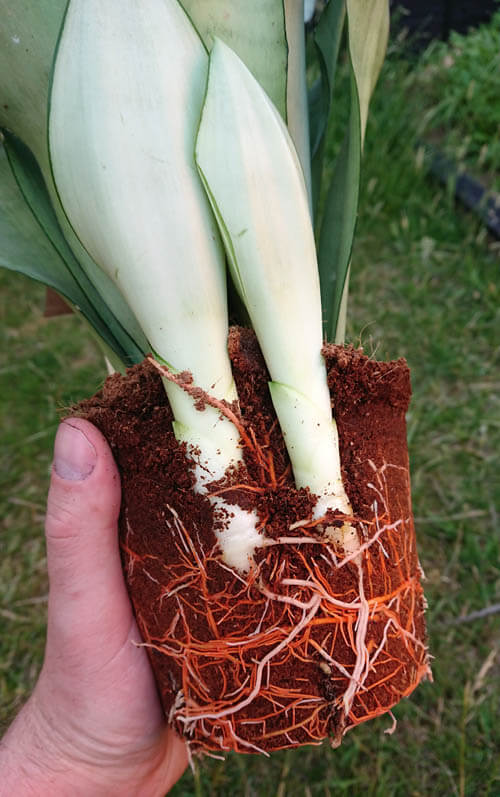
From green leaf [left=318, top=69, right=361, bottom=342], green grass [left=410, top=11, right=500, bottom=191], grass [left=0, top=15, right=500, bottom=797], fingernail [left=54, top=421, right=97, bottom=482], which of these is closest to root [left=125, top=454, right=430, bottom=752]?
fingernail [left=54, top=421, right=97, bottom=482]

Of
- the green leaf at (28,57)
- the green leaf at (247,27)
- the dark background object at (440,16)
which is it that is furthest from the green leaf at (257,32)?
the dark background object at (440,16)

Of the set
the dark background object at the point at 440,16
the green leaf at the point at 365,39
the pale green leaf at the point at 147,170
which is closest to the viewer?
the pale green leaf at the point at 147,170

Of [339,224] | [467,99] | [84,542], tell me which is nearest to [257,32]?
[339,224]

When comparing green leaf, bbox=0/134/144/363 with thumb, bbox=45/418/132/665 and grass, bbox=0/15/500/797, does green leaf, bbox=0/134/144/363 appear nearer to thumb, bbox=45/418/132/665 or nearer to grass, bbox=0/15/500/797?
thumb, bbox=45/418/132/665

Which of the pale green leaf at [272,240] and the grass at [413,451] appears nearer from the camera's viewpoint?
the pale green leaf at [272,240]

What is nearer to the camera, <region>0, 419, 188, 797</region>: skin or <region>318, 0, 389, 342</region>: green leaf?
<region>318, 0, 389, 342</region>: green leaf

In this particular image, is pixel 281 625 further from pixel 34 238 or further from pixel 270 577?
pixel 34 238

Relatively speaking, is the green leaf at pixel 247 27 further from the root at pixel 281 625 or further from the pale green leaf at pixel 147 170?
the root at pixel 281 625
